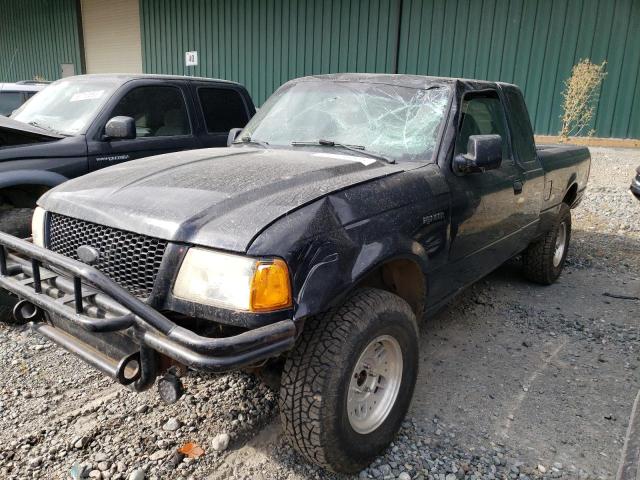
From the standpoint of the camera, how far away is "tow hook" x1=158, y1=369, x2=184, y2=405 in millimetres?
2123

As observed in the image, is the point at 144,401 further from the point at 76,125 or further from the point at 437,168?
the point at 76,125

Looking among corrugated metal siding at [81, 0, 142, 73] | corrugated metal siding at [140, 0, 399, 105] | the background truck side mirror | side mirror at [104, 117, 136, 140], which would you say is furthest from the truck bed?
corrugated metal siding at [81, 0, 142, 73]

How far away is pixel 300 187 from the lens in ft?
8.04

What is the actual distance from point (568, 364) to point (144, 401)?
2.80m

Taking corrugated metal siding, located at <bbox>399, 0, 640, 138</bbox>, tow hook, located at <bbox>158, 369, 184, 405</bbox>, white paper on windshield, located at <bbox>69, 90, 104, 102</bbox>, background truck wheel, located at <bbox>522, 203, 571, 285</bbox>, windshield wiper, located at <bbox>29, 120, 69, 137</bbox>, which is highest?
corrugated metal siding, located at <bbox>399, 0, 640, 138</bbox>

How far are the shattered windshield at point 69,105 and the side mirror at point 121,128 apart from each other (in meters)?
0.31

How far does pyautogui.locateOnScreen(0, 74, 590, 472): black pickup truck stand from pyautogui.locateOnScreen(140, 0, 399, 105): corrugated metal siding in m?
10.4

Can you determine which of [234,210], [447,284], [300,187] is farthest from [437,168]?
[234,210]

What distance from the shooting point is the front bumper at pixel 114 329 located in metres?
1.90

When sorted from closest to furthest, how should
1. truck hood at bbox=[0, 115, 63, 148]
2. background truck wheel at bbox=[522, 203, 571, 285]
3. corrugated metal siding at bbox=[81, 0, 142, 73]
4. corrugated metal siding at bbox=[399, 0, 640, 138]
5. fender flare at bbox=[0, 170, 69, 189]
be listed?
fender flare at bbox=[0, 170, 69, 189] < truck hood at bbox=[0, 115, 63, 148] < background truck wheel at bbox=[522, 203, 571, 285] < corrugated metal siding at bbox=[399, 0, 640, 138] < corrugated metal siding at bbox=[81, 0, 142, 73]

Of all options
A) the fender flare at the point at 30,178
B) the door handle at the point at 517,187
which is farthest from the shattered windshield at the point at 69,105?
the door handle at the point at 517,187

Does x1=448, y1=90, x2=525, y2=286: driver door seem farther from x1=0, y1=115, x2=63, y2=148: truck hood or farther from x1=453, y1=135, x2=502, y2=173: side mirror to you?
x1=0, y1=115, x2=63, y2=148: truck hood

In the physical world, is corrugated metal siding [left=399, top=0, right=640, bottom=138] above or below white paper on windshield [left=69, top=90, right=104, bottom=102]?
above

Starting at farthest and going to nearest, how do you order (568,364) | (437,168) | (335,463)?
(568,364) → (437,168) → (335,463)
